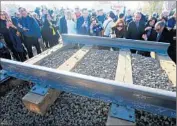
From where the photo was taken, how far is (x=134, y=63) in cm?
309

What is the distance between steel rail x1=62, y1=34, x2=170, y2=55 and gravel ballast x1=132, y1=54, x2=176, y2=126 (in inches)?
13.2

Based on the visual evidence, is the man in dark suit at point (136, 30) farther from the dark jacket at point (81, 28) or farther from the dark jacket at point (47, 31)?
the dark jacket at point (47, 31)

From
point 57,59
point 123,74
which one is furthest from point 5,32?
point 123,74

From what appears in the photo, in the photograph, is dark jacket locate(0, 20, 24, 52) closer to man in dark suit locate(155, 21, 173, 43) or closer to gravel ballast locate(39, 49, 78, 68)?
gravel ballast locate(39, 49, 78, 68)

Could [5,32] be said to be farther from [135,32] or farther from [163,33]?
[163,33]

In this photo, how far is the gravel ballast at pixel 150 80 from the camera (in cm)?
221

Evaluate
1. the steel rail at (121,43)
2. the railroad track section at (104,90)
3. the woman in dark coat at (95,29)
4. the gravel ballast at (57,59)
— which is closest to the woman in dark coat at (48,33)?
the woman in dark coat at (95,29)

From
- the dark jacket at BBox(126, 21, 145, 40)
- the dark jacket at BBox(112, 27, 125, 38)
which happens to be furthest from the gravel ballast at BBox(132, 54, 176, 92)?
the dark jacket at BBox(112, 27, 125, 38)

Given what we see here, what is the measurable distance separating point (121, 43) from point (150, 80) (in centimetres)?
144

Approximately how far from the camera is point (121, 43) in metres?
3.72

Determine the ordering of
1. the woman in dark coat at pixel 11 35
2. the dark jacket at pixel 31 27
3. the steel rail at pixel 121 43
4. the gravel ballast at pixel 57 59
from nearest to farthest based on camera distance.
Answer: the gravel ballast at pixel 57 59
the steel rail at pixel 121 43
the woman in dark coat at pixel 11 35
the dark jacket at pixel 31 27

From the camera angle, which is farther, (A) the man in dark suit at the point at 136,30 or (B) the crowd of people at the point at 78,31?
(A) the man in dark suit at the point at 136,30

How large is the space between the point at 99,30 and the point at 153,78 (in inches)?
157

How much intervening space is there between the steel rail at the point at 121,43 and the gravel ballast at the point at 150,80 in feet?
1.10
